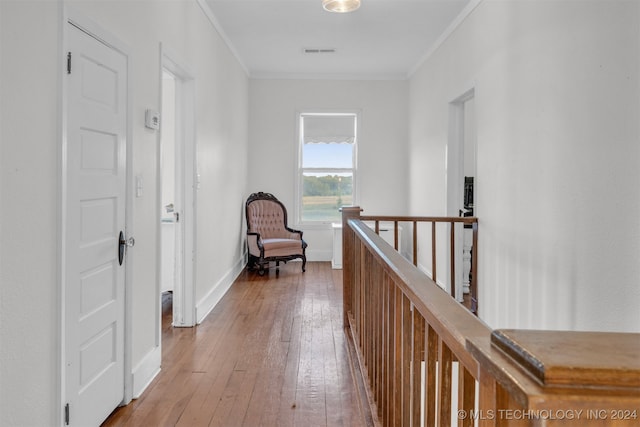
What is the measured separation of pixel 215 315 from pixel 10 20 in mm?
3068

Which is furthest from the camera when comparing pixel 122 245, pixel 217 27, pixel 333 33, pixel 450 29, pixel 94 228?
pixel 333 33

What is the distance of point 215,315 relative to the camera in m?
4.10

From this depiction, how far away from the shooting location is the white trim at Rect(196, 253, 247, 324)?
13.0 feet

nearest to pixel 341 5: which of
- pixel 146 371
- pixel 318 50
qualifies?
pixel 318 50

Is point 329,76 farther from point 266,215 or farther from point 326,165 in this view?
point 266,215

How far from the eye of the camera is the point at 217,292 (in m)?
4.61

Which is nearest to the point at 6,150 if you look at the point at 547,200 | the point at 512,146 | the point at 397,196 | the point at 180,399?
the point at 180,399

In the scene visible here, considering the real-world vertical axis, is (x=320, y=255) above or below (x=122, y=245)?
below

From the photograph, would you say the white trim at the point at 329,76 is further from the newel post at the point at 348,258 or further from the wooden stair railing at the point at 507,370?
the wooden stair railing at the point at 507,370

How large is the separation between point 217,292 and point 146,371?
1946 millimetres

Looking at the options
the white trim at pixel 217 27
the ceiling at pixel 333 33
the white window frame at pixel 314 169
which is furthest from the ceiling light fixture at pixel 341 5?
the white window frame at pixel 314 169

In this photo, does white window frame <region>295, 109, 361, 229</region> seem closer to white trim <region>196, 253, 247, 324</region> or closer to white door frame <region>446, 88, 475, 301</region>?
white trim <region>196, 253, 247, 324</region>

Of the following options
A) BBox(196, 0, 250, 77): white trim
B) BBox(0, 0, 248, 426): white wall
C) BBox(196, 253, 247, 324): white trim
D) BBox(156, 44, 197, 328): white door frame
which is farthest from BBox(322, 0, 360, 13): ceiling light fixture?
BBox(196, 253, 247, 324): white trim

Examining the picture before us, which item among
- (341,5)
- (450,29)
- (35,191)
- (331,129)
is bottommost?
(35,191)
